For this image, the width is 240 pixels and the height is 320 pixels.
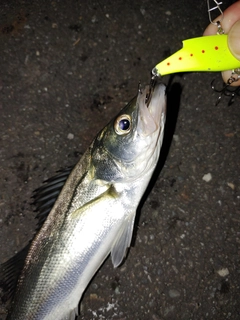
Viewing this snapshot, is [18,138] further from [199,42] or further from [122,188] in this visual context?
[199,42]

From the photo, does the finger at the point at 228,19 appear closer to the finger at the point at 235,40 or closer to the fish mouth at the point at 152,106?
the finger at the point at 235,40

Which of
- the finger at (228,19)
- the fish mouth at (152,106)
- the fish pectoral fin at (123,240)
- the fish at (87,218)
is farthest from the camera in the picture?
the finger at (228,19)

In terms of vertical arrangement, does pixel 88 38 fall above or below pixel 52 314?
above

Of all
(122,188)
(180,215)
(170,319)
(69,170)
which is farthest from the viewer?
(180,215)

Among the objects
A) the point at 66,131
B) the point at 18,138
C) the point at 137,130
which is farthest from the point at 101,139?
the point at 18,138

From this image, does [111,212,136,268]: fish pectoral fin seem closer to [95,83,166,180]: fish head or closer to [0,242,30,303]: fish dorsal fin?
[95,83,166,180]: fish head

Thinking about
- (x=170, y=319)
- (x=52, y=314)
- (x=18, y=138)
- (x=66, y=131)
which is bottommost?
(x=170, y=319)

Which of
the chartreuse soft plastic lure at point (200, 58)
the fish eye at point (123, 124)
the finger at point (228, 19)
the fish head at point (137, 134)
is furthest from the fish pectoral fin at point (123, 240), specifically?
the finger at point (228, 19)
